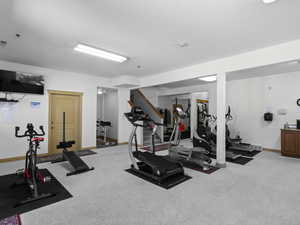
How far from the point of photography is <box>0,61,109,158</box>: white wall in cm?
451

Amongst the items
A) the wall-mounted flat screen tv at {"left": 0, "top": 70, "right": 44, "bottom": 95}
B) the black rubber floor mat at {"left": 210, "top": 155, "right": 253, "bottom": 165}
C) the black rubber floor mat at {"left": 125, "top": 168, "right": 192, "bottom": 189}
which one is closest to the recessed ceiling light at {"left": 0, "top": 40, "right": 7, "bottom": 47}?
the wall-mounted flat screen tv at {"left": 0, "top": 70, "right": 44, "bottom": 95}

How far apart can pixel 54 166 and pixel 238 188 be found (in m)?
4.22

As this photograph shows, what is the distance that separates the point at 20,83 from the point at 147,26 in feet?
13.8

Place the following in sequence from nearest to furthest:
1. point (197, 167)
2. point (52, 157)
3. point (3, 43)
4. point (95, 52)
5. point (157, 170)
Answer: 1. point (157, 170)
2. point (3, 43)
3. point (95, 52)
4. point (197, 167)
5. point (52, 157)

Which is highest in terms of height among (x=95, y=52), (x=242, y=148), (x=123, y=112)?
(x=95, y=52)

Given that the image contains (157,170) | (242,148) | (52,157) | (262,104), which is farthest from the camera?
(262,104)

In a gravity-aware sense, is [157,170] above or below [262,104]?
below

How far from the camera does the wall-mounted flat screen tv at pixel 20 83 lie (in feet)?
14.3

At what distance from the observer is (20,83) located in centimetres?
457

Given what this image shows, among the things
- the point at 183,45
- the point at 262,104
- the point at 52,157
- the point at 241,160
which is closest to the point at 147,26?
the point at 183,45

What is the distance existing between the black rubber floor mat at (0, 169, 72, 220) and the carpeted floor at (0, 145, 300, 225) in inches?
5.2

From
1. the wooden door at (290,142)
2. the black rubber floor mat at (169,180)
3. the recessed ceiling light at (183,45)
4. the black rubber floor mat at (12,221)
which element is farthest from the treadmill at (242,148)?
the black rubber floor mat at (12,221)

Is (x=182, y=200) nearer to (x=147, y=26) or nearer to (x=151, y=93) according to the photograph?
(x=147, y=26)

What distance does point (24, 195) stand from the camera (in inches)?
104
